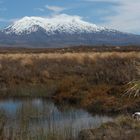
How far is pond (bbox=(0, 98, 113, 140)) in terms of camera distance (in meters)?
14.4

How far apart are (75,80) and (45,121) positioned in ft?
35.6

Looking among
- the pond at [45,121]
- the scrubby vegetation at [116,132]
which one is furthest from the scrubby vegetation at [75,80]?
the scrubby vegetation at [116,132]

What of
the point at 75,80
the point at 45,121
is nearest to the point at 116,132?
the point at 45,121

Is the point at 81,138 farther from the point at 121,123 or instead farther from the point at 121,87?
the point at 121,87

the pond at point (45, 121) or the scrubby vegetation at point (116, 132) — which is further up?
the scrubby vegetation at point (116, 132)

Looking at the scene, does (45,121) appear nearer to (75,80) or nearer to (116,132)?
(116,132)

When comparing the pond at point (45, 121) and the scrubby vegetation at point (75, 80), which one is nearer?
the pond at point (45, 121)

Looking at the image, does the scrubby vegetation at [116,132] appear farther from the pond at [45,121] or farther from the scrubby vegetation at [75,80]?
the scrubby vegetation at [75,80]

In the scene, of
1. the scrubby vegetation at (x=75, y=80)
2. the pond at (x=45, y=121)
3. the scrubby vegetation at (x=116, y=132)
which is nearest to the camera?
the scrubby vegetation at (x=116, y=132)

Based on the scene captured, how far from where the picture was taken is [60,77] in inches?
1318

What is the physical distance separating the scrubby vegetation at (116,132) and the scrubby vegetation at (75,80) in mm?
3829

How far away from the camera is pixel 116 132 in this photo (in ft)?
46.6

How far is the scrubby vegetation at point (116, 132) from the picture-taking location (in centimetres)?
1364

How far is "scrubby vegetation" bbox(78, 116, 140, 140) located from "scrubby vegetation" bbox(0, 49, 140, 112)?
12.6 ft
